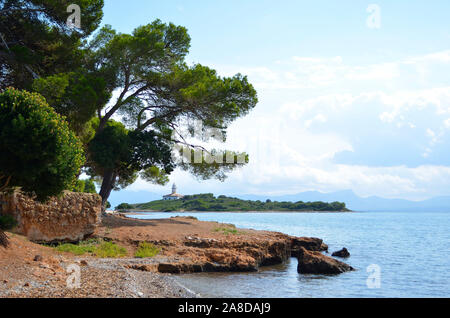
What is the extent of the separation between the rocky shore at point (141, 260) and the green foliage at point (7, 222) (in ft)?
1.69

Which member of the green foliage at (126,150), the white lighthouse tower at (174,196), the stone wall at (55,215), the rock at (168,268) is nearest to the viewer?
the rock at (168,268)

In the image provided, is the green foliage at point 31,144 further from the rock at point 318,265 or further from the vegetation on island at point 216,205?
the vegetation on island at point 216,205

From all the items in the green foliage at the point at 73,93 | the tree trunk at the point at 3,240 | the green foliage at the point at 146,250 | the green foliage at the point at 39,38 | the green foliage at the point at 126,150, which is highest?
the green foliage at the point at 39,38

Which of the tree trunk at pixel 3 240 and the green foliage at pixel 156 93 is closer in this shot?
the tree trunk at pixel 3 240

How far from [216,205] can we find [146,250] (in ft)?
351

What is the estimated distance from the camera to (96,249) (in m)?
17.4

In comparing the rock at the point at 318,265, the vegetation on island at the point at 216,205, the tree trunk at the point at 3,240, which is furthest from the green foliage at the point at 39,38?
the vegetation on island at the point at 216,205

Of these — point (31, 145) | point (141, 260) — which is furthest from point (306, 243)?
point (31, 145)

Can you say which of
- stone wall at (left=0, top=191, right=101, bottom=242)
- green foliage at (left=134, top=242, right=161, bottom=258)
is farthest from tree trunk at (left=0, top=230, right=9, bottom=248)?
green foliage at (left=134, top=242, right=161, bottom=258)

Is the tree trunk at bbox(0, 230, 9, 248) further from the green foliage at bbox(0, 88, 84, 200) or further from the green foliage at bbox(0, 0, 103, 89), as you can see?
the green foliage at bbox(0, 0, 103, 89)

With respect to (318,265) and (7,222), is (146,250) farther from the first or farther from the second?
(318,265)

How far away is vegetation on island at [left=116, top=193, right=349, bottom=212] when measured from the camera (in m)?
121

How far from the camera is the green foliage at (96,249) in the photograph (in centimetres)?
1673
